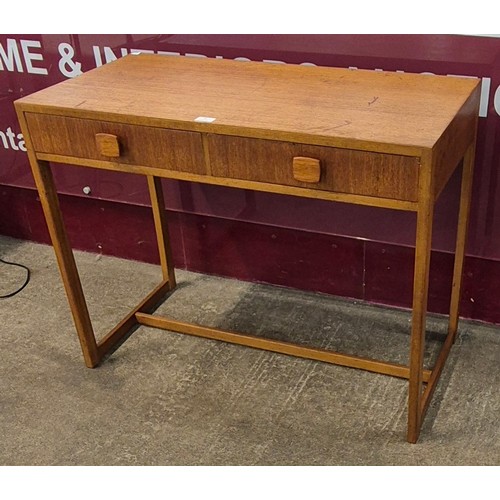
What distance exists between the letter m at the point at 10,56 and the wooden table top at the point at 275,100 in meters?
0.64

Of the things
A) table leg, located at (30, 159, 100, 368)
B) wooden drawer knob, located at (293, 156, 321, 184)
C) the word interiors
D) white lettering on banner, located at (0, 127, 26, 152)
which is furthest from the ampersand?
wooden drawer knob, located at (293, 156, 321, 184)

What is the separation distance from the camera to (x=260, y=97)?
179cm

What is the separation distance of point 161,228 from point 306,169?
3.21ft

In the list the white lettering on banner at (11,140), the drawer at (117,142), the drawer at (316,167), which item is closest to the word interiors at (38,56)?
the white lettering on banner at (11,140)

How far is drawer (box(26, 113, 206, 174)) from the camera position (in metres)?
1.72

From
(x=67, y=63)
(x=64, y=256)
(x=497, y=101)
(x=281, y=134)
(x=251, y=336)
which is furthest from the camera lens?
(x=67, y=63)

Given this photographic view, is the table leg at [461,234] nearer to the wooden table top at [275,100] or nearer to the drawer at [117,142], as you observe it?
the wooden table top at [275,100]

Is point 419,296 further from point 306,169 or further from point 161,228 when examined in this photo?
point 161,228

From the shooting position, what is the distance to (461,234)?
6.63ft

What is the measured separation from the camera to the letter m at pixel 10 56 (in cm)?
254

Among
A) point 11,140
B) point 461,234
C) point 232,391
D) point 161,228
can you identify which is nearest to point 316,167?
point 461,234
